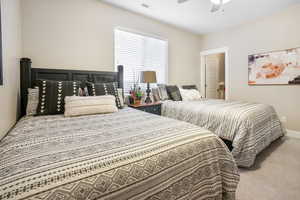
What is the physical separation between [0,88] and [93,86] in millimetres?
1016

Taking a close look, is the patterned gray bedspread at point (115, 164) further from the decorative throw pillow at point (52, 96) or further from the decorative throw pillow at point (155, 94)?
the decorative throw pillow at point (155, 94)

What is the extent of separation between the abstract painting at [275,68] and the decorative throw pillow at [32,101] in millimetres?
4383

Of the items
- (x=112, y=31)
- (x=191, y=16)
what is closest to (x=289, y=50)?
(x=191, y=16)

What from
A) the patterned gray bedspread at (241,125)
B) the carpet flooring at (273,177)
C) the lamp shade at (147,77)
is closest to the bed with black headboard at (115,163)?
the carpet flooring at (273,177)

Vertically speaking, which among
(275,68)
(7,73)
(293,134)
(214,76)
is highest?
(214,76)

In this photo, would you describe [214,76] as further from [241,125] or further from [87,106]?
[87,106]

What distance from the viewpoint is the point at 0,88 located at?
127cm

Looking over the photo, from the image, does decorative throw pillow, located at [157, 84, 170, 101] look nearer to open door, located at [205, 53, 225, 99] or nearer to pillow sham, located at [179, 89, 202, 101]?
pillow sham, located at [179, 89, 202, 101]

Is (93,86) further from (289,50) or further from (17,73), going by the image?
(289,50)

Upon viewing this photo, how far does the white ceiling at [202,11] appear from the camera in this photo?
9.22 feet

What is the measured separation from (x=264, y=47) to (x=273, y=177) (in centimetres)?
300

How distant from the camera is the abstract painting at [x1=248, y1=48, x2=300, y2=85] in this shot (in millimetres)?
3006

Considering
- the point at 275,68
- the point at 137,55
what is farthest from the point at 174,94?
the point at 275,68

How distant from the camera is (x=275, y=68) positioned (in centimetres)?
325
